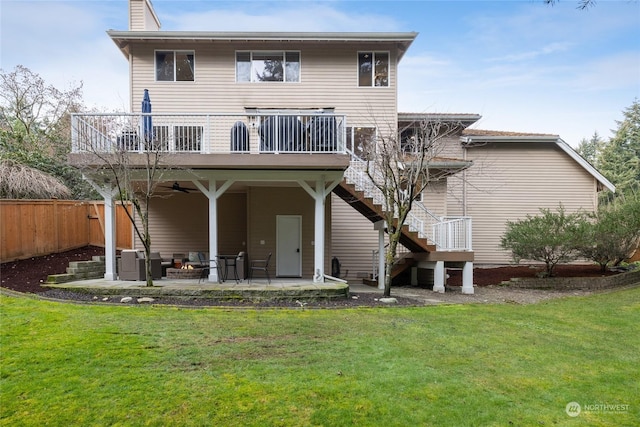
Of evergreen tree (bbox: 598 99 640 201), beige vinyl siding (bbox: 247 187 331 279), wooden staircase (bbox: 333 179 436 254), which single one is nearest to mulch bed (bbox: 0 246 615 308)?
wooden staircase (bbox: 333 179 436 254)

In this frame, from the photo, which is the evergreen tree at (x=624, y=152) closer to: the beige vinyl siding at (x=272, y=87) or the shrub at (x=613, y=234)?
the shrub at (x=613, y=234)

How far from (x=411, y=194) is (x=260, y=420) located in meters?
7.33

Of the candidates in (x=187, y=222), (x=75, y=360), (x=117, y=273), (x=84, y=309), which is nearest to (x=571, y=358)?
(x=75, y=360)

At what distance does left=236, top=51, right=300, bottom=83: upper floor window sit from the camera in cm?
1525

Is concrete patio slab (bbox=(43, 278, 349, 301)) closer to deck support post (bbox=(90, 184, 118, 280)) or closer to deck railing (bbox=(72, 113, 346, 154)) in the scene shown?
deck support post (bbox=(90, 184, 118, 280))

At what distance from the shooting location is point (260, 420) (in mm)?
3736

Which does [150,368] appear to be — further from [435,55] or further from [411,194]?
[435,55]

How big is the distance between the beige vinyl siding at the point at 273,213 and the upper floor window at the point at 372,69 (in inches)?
192

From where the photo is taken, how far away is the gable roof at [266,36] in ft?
47.4

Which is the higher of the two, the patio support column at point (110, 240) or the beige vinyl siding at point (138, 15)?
the beige vinyl siding at point (138, 15)

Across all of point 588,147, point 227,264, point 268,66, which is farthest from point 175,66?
point 588,147

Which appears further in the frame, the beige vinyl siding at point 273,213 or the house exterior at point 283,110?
the beige vinyl siding at point 273,213

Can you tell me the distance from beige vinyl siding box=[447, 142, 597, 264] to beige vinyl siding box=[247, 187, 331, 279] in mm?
6767

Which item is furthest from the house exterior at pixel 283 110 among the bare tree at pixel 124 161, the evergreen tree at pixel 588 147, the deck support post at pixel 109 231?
the evergreen tree at pixel 588 147
